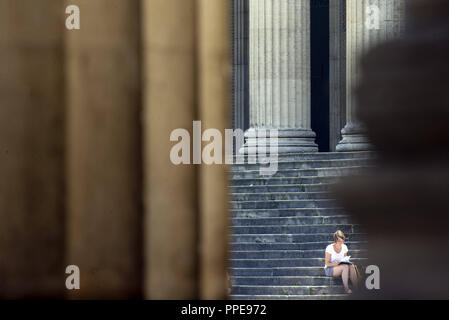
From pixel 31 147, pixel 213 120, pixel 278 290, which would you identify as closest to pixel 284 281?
pixel 278 290

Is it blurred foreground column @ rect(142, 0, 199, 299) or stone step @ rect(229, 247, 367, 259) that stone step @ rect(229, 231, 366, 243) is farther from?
blurred foreground column @ rect(142, 0, 199, 299)

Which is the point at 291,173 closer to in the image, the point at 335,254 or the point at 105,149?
the point at 335,254

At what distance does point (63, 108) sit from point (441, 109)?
1697 mm

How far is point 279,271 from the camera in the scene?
86.9 feet

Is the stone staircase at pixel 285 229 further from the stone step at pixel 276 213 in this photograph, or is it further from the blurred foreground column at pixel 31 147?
the blurred foreground column at pixel 31 147

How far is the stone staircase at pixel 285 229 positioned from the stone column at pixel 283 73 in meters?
2.24

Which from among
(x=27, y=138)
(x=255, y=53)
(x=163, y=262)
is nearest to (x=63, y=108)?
(x=27, y=138)

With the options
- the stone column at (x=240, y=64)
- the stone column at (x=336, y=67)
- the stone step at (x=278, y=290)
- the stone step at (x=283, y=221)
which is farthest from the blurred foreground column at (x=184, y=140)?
the stone column at (x=240, y=64)

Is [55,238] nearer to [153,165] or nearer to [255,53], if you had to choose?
[153,165]

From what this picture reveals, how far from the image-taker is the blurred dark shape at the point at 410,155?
1.49m

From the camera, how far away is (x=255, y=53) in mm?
35969

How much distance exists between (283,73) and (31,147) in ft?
107

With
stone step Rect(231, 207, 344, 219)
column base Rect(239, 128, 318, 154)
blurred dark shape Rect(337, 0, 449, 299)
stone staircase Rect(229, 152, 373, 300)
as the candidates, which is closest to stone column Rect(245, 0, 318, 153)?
column base Rect(239, 128, 318, 154)

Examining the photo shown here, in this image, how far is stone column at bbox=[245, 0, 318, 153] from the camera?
1395 inches
